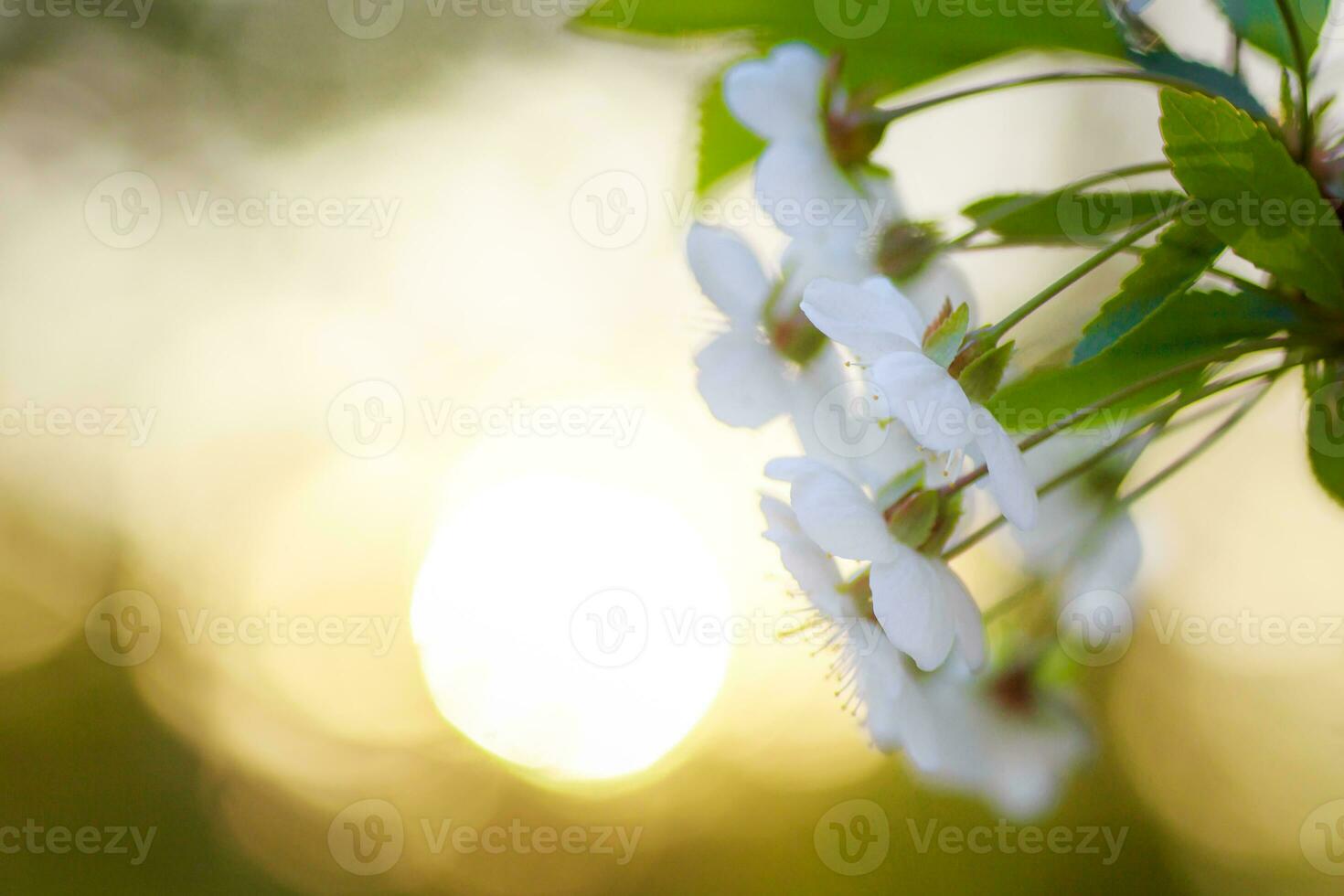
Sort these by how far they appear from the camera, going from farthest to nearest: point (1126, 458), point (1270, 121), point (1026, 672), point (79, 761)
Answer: point (79, 761)
point (1026, 672)
point (1126, 458)
point (1270, 121)

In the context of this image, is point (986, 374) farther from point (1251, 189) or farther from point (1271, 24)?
point (1271, 24)

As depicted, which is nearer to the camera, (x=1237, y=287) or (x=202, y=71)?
(x=1237, y=287)

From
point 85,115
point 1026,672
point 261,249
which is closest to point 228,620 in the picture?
point 261,249

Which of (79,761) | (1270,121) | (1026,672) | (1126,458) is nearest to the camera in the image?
(1270,121)

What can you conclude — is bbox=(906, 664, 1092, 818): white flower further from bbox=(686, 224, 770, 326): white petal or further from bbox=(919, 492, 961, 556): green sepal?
bbox=(686, 224, 770, 326): white petal

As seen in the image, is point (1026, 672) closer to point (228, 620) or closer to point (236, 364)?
point (236, 364)

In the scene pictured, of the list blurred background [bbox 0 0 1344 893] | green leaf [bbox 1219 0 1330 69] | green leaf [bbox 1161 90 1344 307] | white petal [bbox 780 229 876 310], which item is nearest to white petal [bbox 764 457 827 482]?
white petal [bbox 780 229 876 310]

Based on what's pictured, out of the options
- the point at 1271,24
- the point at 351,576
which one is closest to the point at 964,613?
the point at 1271,24
